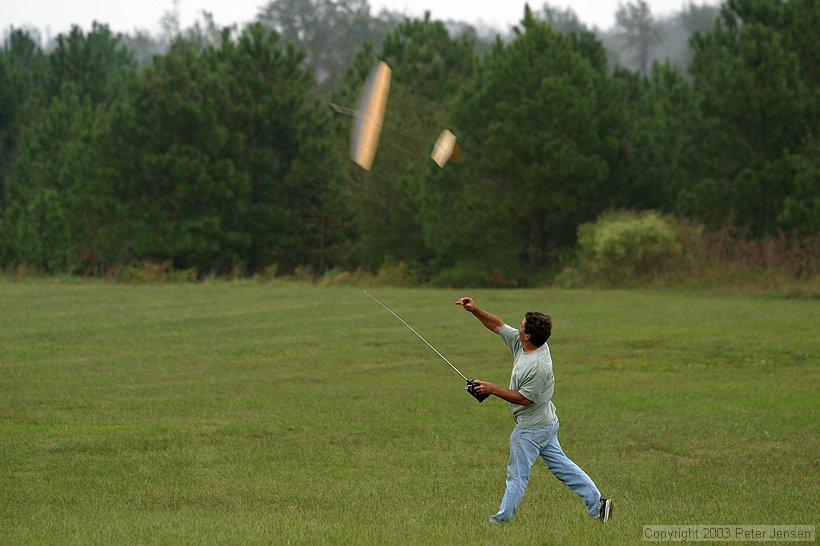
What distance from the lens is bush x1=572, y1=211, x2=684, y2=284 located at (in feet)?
136

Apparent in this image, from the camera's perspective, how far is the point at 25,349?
81.5 feet

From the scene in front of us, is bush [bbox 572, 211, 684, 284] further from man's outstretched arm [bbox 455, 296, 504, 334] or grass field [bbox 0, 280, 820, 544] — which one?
man's outstretched arm [bbox 455, 296, 504, 334]

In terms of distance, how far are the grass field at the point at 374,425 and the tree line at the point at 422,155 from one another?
1176 cm

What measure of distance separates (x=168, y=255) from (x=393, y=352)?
92.9 ft

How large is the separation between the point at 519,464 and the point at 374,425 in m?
7.39

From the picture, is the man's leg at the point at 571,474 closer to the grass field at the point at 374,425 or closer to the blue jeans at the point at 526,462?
the blue jeans at the point at 526,462

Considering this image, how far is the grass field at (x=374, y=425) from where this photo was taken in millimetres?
9828

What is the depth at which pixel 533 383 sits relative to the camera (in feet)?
29.2

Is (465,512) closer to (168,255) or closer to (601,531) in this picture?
(601,531)

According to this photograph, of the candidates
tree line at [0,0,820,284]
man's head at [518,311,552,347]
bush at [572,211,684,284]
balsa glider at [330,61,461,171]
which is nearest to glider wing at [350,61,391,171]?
balsa glider at [330,61,461,171]

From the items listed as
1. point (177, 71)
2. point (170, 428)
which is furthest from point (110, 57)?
point (170, 428)

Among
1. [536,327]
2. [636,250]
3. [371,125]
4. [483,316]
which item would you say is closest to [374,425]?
[371,125]

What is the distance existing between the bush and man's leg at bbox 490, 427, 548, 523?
1295 inches

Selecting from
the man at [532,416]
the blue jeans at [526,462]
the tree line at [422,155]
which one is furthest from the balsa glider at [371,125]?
the tree line at [422,155]
